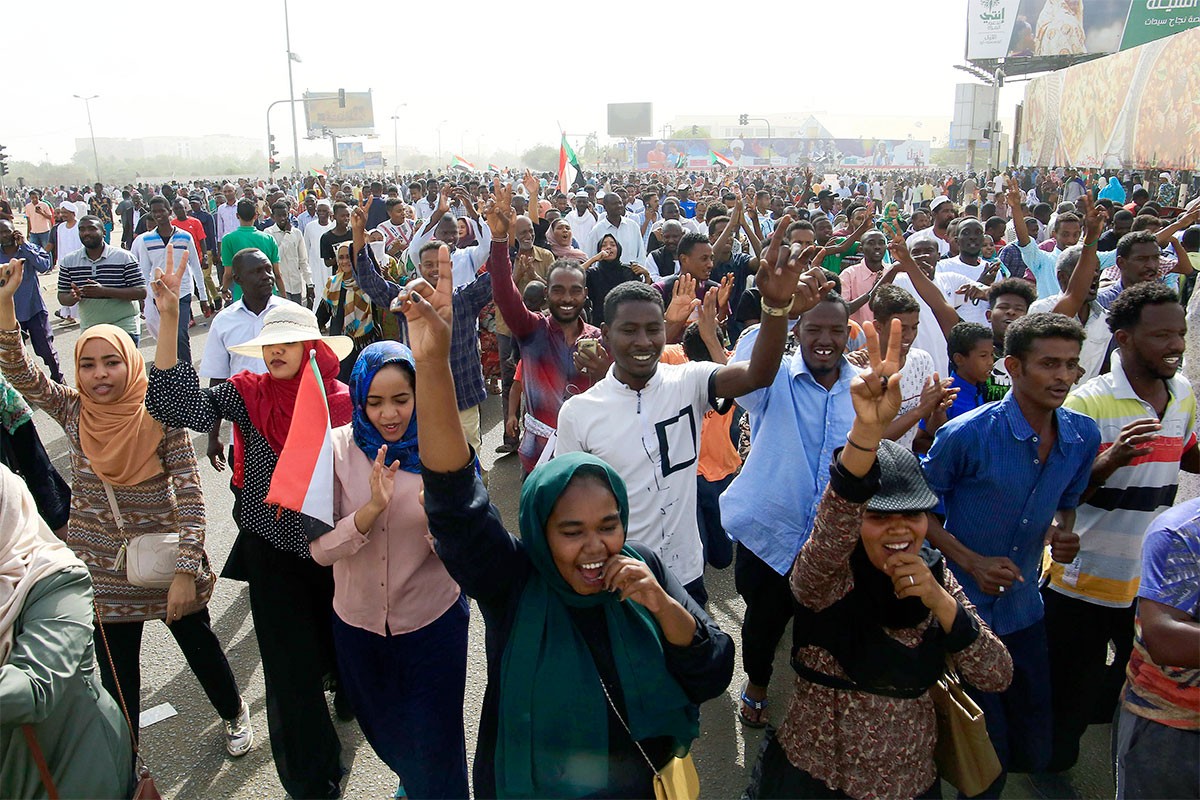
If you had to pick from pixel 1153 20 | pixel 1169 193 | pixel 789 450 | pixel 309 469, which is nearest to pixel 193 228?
pixel 309 469

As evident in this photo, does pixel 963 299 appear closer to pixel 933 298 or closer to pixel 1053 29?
pixel 933 298

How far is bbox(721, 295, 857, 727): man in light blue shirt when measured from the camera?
3090 millimetres

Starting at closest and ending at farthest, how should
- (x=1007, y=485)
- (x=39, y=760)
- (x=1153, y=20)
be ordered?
(x=39, y=760) → (x=1007, y=485) → (x=1153, y=20)

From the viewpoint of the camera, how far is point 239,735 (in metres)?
3.44

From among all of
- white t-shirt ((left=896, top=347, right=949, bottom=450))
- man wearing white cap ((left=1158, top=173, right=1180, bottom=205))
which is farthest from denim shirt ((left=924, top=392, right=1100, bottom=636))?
man wearing white cap ((left=1158, top=173, right=1180, bottom=205))

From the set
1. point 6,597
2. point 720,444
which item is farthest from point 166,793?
point 720,444

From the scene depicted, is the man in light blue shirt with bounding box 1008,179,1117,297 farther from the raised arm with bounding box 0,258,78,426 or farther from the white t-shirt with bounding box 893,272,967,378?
the raised arm with bounding box 0,258,78,426

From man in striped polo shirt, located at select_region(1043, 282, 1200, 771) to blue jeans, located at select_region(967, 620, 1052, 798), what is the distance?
450 millimetres

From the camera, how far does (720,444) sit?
4.48 m

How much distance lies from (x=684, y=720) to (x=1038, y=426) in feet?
5.22

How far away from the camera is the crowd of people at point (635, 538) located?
1993 millimetres

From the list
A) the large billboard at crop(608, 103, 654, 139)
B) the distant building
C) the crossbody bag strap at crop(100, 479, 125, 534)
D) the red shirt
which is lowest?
the crossbody bag strap at crop(100, 479, 125, 534)

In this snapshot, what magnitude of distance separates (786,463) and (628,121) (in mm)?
102009

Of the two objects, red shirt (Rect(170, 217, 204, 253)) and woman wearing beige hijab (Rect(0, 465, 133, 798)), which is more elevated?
red shirt (Rect(170, 217, 204, 253))
